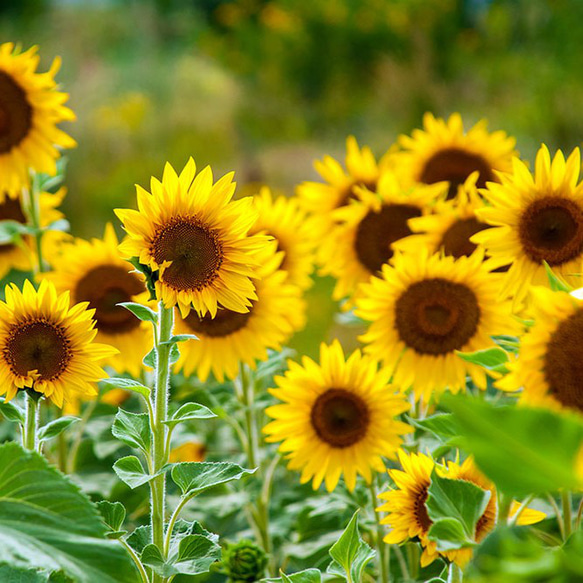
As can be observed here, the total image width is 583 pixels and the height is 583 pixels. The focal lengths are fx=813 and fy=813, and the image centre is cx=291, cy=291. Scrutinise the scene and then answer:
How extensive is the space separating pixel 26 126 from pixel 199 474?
0.63 metres

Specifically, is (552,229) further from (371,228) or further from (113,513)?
(113,513)

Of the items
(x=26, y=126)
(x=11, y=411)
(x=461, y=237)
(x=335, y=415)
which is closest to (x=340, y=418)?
(x=335, y=415)

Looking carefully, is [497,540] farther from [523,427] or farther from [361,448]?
[361,448]

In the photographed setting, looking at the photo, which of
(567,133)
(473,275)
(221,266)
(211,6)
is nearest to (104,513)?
(221,266)

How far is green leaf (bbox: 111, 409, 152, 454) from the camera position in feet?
2.04

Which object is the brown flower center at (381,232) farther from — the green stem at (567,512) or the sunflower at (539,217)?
the green stem at (567,512)

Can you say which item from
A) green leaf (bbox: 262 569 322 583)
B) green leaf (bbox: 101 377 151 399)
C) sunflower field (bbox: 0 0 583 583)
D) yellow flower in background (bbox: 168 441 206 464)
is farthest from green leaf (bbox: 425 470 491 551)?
yellow flower in background (bbox: 168 441 206 464)

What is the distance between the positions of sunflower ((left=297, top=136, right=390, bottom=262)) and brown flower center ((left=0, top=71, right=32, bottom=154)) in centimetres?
38

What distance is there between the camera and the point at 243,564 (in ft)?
2.41

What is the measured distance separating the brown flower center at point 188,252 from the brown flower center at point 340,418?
0.90 feet

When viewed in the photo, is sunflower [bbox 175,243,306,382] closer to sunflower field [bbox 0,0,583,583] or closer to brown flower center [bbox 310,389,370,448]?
sunflower field [bbox 0,0,583,583]

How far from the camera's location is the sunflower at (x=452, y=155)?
111cm

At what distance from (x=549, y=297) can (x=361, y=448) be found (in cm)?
38

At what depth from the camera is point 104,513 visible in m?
0.64
